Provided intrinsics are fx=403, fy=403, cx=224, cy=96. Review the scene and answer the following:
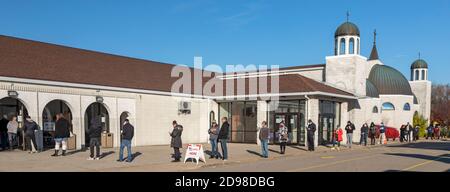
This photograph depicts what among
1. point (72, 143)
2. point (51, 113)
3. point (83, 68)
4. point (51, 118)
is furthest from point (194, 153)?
point (51, 113)

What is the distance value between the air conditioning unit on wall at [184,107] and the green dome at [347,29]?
44.7 ft

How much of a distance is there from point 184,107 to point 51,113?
8.12m

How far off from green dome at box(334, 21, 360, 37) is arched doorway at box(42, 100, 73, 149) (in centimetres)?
2116

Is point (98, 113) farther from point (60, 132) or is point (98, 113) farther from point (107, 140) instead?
point (60, 132)

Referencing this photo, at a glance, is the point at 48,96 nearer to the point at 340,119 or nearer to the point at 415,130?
the point at 340,119

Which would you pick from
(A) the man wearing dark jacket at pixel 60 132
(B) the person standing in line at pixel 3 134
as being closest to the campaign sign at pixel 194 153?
(A) the man wearing dark jacket at pixel 60 132

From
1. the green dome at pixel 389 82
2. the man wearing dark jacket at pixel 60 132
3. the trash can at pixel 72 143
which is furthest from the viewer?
the green dome at pixel 389 82

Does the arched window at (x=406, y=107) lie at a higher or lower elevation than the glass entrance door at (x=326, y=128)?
higher

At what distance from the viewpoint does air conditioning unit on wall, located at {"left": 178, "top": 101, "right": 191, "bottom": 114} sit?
26.5 meters

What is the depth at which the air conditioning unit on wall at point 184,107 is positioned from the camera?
87.1 feet

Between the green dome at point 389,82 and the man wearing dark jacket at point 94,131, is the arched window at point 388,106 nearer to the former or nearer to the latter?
the green dome at point 389,82

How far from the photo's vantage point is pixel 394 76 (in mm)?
43469

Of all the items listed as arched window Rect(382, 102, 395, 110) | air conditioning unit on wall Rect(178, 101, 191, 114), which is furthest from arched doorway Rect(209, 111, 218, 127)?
arched window Rect(382, 102, 395, 110)

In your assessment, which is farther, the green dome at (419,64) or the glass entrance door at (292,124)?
the green dome at (419,64)
